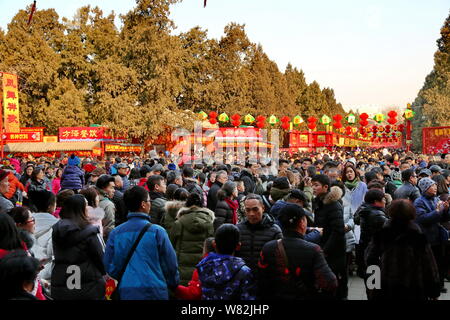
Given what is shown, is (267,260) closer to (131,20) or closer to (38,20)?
(131,20)

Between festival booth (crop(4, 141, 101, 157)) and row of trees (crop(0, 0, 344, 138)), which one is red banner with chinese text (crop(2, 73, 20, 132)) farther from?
festival booth (crop(4, 141, 101, 157))

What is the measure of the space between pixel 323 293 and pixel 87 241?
1.91 m

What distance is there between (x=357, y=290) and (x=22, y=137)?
25087 mm

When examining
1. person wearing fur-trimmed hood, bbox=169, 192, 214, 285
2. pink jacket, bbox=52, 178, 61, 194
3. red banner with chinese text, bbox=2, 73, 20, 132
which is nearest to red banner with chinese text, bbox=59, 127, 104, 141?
red banner with chinese text, bbox=2, 73, 20, 132

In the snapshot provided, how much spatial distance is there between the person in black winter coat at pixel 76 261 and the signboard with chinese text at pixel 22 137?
991 inches

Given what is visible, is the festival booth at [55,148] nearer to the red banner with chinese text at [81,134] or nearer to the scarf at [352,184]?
the red banner with chinese text at [81,134]

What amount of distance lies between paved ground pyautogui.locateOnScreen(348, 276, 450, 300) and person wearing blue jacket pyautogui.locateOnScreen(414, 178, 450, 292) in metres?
0.51

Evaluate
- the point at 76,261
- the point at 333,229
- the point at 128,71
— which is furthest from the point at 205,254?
the point at 128,71

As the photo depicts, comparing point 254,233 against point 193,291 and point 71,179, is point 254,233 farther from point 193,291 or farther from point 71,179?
point 71,179

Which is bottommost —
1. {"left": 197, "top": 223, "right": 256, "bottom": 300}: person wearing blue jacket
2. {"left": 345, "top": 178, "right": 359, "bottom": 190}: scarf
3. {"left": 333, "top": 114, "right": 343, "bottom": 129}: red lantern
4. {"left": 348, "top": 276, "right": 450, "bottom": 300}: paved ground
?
{"left": 348, "top": 276, "right": 450, "bottom": 300}: paved ground

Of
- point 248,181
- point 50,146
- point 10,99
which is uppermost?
point 10,99

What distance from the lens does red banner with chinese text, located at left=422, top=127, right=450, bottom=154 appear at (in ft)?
96.4

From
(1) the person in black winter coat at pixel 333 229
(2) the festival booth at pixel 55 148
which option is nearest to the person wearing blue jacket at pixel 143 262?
(1) the person in black winter coat at pixel 333 229

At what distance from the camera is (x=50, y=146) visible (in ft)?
118
